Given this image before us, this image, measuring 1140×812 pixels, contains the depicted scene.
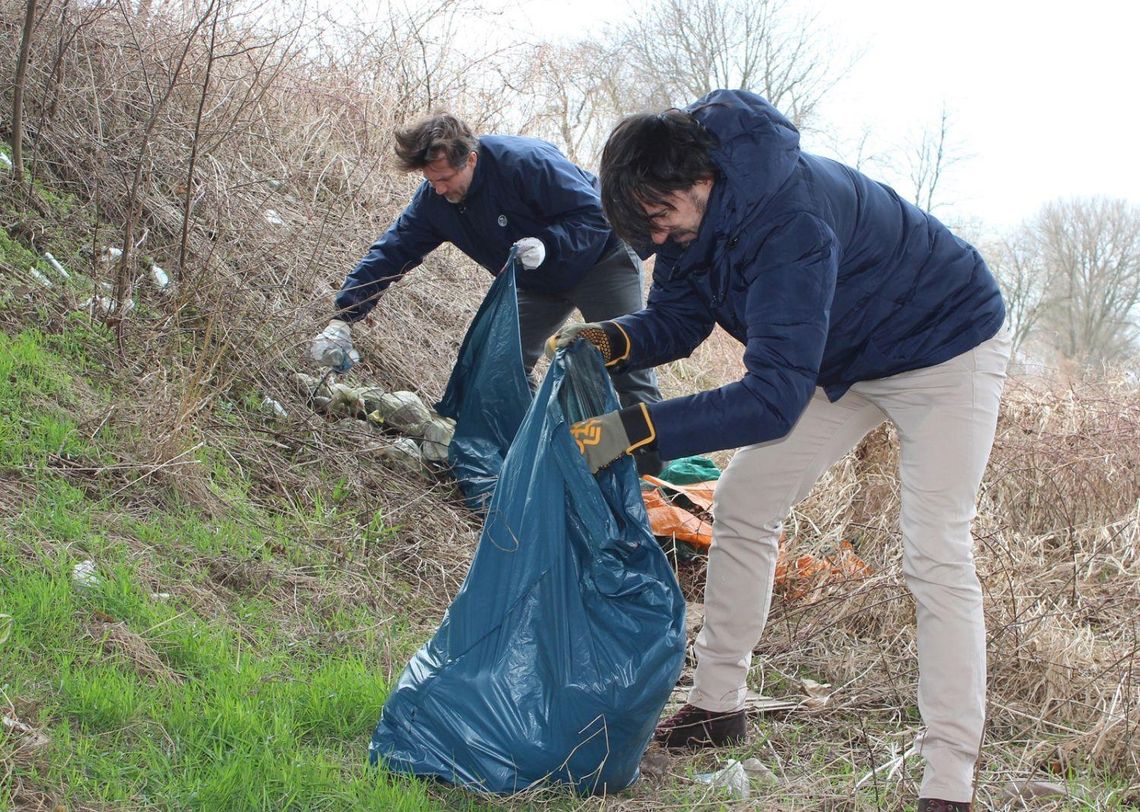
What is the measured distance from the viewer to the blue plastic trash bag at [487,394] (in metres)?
3.69

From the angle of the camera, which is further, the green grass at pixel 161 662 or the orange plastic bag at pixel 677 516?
the orange plastic bag at pixel 677 516

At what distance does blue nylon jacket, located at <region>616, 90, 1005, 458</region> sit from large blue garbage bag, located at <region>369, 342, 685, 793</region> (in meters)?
0.29

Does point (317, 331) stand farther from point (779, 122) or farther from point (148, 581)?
point (779, 122)

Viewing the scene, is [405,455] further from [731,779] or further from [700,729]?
[731,779]

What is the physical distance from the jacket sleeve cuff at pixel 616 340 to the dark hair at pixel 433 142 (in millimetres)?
1402

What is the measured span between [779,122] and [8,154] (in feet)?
13.0

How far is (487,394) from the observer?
3871 mm

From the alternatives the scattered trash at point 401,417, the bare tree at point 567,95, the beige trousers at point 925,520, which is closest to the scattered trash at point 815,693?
the beige trousers at point 925,520

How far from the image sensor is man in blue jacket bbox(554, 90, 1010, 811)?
6.91 feet

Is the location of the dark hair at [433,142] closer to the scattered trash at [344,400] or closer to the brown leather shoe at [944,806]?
the scattered trash at [344,400]

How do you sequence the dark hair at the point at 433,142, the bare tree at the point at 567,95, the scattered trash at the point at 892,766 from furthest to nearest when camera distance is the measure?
the bare tree at the point at 567,95
the dark hair at the point at 433,142
the scattered trash at the point at 892,766

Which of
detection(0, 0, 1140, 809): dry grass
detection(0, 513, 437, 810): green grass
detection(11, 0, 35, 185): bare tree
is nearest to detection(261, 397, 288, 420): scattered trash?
detection(0, 0, 1140, 809): dry grass

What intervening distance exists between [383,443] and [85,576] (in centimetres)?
156

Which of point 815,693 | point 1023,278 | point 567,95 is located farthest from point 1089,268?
point 815,693
